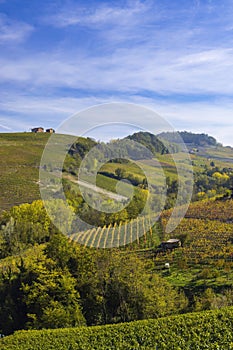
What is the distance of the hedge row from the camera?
12125 mm

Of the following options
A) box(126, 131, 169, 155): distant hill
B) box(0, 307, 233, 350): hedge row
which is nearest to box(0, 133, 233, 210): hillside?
box(126, 131, 169, 155): distant hill

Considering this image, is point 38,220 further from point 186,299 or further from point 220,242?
point 186,299

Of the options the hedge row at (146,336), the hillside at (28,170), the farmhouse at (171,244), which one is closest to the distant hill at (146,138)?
the hedge row at (146,336)

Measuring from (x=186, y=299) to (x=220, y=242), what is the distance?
482 inches

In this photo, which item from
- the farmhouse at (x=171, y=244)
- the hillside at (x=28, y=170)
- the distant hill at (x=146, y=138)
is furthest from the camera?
the hillside at (x=28, y=170)

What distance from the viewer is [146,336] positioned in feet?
41.2

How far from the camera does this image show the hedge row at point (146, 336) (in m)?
12.1

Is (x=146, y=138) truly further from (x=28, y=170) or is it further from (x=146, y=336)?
(x=28, y=170)

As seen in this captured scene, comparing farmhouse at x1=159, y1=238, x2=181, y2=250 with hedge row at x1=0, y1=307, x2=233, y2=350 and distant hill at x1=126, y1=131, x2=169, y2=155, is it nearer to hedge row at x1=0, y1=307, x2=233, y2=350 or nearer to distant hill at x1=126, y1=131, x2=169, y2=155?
distant hill at x1=126, y1=131, x2=169, y2=155

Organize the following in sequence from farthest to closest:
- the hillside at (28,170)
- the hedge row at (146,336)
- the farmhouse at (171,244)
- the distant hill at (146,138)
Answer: the hillside at (28,170) < the farmhouse at (171,244) < the distant hill at (146,138) < the hedge row at (146,336)

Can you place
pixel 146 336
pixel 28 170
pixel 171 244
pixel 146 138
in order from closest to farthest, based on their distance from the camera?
pixel 146 336, pixel 146 138, pixel 171 244, pixel 28 170

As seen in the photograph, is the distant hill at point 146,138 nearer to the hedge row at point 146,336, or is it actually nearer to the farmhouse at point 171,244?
the hedge row at point 146,336

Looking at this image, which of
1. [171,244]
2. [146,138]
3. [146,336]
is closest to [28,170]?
[171,244]

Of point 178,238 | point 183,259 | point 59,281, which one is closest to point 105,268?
point 59,281
